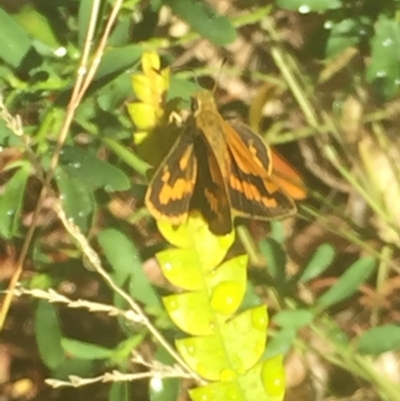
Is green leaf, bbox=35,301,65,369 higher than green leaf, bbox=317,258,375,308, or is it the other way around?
green leaf, bbox=317,258,375,308

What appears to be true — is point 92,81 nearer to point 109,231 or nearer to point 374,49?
point 109,231

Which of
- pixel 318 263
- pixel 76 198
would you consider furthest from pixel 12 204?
pixel 318 263

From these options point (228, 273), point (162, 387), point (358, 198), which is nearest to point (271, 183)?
point (228, 273)

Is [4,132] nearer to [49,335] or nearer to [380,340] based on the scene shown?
[49,335]

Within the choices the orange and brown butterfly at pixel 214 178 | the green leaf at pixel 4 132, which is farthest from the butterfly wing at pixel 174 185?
the green leaf at pixel 4 132

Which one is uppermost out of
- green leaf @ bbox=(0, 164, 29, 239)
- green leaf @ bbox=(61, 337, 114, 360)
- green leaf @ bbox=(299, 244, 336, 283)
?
green leaf @ bbox=(0, 164, 29, 239)

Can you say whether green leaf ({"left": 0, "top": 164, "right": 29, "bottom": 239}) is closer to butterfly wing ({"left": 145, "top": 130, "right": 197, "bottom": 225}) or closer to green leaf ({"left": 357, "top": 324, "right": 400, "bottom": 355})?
butterfly wing ({"left": 145, "top": 130, "right": 197, "bottom": 225})

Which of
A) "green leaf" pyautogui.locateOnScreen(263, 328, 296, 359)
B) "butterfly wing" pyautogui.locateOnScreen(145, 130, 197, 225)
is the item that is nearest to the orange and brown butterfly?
"butterfly wing" pyautogui.locateOnScreen(145, 130, 197, 225)
